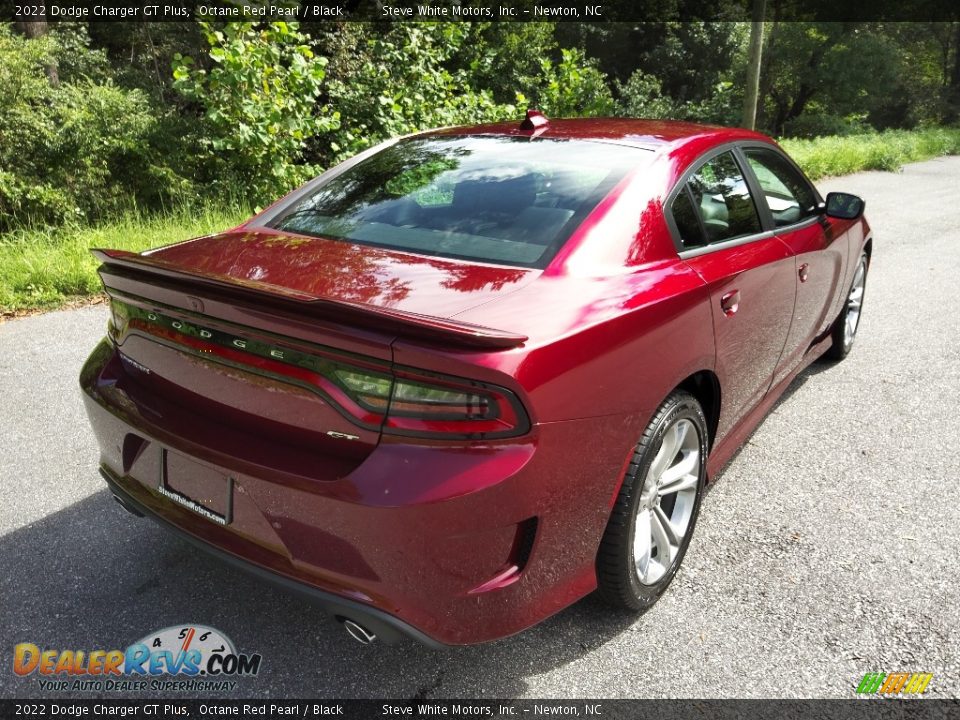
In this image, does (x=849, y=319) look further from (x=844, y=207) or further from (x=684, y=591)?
(x=684, y=591)

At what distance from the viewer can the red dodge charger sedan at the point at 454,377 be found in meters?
1.70

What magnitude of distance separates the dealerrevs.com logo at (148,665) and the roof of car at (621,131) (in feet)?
7.18

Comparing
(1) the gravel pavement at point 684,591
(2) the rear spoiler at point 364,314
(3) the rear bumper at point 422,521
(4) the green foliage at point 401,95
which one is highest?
(4) the green foliage at point 401,95

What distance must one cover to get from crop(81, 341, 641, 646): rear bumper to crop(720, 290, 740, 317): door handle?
740 millimetres

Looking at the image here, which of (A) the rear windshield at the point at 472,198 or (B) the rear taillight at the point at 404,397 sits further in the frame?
(A) the rear windshield at the point at 472,198

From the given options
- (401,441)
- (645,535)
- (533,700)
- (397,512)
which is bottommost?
(533,700)

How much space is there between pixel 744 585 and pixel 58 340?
179 inches

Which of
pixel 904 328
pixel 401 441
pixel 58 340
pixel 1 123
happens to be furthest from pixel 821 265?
pixel 1 123

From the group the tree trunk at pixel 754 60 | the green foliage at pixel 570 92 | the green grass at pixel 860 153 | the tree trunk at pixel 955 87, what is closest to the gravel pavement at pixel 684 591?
the green foliage at pixel 570 92

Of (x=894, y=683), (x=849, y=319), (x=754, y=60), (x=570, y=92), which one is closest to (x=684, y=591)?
(x=894, y=683)

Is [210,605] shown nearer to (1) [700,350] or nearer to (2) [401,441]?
(2) [401,441]

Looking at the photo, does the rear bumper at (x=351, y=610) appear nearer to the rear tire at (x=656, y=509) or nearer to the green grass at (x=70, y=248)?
the rear tire at (x=656, y=509)

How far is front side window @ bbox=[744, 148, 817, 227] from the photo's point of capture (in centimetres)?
329

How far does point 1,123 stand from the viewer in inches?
346
